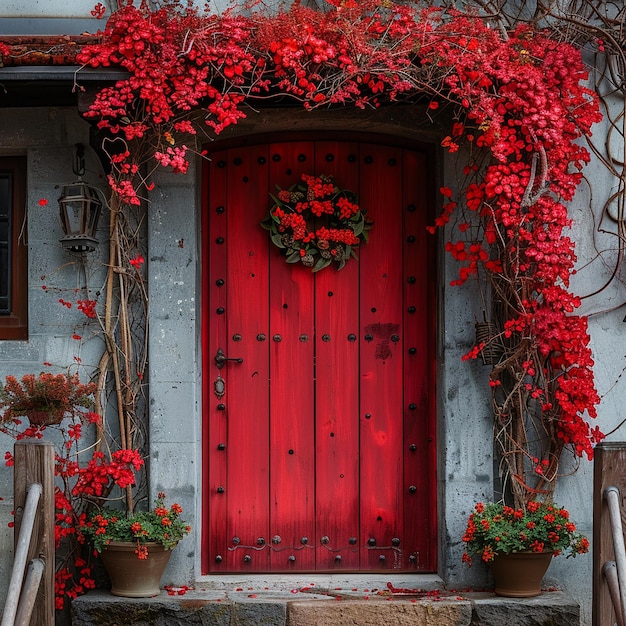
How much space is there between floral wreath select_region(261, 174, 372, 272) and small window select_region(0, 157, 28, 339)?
1427 mm

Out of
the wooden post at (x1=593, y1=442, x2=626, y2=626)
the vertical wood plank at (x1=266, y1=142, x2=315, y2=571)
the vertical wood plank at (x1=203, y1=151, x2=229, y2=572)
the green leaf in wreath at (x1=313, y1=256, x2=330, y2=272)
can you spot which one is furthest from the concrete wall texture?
the wooden post at (x1=593, y1=442, x2=626, y2=626)

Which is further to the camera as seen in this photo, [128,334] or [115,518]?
[128,334]

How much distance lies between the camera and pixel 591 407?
4.91 m

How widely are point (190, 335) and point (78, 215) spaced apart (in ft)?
2.97

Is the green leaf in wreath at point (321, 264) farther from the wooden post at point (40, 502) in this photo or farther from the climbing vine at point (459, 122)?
the wooden post at point (40, 502)

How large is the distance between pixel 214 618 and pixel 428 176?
277 centimetres

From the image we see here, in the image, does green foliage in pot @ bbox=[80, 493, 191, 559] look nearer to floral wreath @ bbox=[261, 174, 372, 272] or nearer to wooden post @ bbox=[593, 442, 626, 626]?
floral wreath @ bbox=[261, 174, 372, 272]

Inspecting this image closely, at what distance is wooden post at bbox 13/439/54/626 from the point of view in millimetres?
3961

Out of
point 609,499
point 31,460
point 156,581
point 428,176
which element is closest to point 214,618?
point 156,581

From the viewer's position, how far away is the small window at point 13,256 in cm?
542

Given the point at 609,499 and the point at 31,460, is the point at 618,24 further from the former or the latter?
the point at 31,460

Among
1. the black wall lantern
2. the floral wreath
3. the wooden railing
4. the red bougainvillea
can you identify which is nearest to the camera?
the wooden railing

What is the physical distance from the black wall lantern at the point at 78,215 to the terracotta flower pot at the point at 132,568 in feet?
5.36

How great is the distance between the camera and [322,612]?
190 inches
